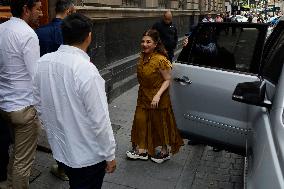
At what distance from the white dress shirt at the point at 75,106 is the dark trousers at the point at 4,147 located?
139cm

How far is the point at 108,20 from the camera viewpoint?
27.5 feet

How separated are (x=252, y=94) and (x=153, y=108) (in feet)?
6.40

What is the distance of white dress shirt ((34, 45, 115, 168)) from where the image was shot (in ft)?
8.30

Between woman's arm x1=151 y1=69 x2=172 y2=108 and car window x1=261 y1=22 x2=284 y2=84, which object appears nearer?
car window x1=261 y1=22 x2=284 y2=84

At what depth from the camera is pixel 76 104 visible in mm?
2588

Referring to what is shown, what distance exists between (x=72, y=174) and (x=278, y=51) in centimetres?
203

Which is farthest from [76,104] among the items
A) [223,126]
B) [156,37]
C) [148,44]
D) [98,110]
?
[156,37]

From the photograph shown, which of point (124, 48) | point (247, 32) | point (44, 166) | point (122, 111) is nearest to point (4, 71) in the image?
point (44, 166)

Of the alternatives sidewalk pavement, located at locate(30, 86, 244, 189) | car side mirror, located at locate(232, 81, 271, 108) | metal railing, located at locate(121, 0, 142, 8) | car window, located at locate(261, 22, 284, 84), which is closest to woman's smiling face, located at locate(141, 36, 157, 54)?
car window, located at locate(261, 22, 284, 84)

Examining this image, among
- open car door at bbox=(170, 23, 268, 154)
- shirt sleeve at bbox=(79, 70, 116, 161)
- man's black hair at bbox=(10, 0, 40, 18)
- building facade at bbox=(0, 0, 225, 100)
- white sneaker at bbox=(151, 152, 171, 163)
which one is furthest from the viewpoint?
building facade at bbox=(0, 0, 225, 100)

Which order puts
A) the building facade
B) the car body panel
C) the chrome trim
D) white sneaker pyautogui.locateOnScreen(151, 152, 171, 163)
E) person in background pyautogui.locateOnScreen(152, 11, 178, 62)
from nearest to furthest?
the car body panel → the chrome trim → white sneaker pyautogui.locateOnScreen(151, 152, 171, 163) → the building facade → person in background pyautogui.locateOnScreen(152, 11, 178, 62)

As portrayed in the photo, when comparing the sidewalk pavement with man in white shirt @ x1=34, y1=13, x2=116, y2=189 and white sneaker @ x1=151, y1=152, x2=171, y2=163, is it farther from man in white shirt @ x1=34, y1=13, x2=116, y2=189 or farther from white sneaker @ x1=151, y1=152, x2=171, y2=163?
man in white shirt @ x1=34, y1=13, x2=116, y2=189

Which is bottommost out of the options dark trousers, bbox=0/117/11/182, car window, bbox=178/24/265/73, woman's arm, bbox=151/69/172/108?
dark trousers, bbox=0/117/11/182

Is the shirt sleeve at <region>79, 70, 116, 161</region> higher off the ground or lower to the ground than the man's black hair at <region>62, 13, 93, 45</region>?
lower
